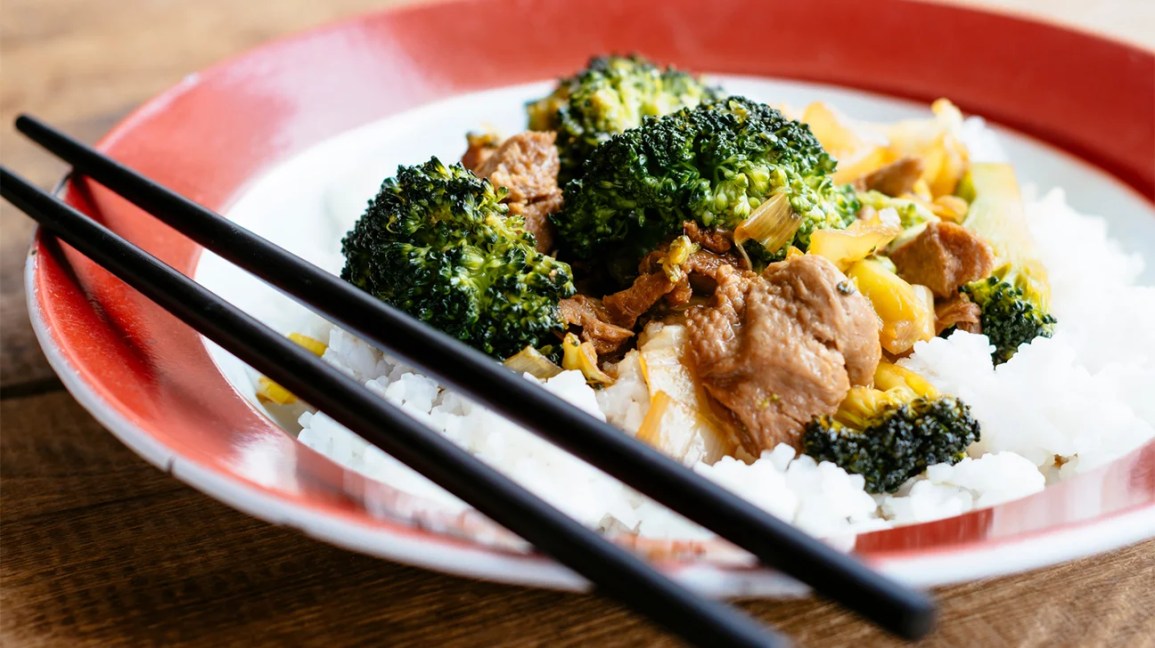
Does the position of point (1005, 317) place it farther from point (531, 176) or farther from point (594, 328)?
point (531, 176)

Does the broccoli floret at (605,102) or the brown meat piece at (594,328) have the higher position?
the broccoli floret at (605,102)

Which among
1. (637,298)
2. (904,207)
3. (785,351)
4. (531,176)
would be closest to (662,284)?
(637,298)

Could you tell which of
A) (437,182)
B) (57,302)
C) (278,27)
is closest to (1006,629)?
(437,182)

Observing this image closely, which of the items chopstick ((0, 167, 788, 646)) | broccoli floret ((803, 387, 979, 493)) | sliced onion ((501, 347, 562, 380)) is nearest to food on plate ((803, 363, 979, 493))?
broccoli floret ((803, 387, 979, 493))

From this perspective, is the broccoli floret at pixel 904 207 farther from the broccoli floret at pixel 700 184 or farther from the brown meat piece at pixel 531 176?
the brown meat piece at pixel 531 176

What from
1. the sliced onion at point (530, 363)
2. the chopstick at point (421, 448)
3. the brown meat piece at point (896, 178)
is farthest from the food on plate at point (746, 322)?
the chopstick at point (421, 448)
